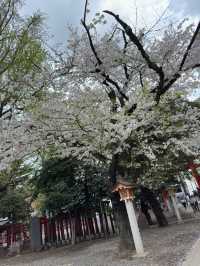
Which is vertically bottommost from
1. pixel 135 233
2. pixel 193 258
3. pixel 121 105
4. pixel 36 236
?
pixel 193 258

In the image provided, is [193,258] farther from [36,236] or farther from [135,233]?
[36,236]

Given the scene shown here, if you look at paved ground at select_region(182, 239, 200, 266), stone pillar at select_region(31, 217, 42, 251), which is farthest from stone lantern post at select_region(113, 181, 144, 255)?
stone pillar at select_region(31, 217, 42, 251)

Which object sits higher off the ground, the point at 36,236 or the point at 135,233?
the point at 36,236

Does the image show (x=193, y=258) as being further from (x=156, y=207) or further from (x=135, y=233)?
(x=156, y=207)

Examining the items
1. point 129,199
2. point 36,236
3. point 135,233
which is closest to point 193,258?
point 135,233

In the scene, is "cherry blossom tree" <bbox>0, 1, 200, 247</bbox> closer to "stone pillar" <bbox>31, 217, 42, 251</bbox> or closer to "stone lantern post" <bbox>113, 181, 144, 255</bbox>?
"stone lantern post" <bbox>113, 181, 144, 255</bbox>

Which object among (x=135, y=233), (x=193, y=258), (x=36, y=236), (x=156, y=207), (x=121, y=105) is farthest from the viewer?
(x=36, y=236)

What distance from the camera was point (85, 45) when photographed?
7.91 m

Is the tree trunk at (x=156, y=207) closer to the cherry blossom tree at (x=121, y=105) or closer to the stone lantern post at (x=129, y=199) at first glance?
the cherry blossom tree at (x=121, y=105)

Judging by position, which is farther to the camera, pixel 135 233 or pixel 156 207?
pixel 156 207

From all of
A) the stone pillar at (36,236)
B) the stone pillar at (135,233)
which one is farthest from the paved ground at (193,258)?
the stone pillar at (36,236)

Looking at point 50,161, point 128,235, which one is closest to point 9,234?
point 50,161

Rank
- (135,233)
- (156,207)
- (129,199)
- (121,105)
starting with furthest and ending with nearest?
1. (156,207)
2. (121,105)
3. (129,199)
4. (135,233)

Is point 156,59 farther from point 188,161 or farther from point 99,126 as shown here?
point 188,161
